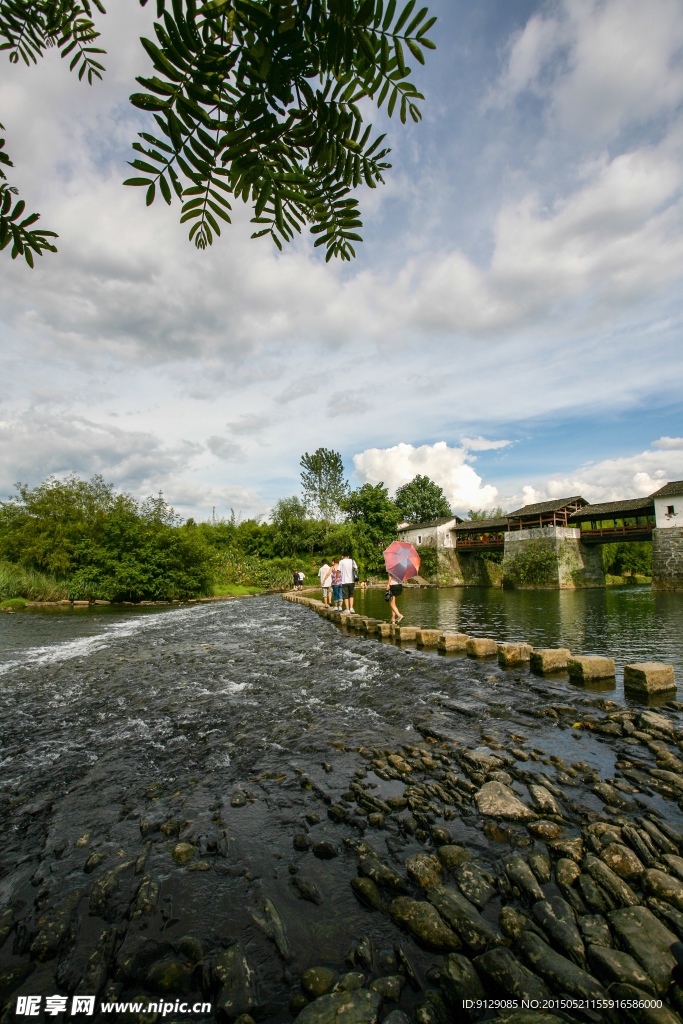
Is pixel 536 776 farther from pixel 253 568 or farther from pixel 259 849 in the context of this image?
pixel 253 568

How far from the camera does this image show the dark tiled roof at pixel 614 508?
35.4 m

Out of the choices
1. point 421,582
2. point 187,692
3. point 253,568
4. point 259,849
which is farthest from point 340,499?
point 259,849

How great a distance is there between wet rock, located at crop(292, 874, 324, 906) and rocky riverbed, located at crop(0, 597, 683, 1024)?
12 millimetres

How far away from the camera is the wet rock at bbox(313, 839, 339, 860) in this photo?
262cm

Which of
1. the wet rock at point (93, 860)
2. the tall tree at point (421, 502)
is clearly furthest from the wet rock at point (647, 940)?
the tall tree at point (421, 502)

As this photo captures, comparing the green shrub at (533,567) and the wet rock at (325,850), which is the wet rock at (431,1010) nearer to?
the wet rock at (325,850)

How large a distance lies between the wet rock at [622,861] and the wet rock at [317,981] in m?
1.66

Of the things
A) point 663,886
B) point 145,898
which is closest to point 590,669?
point 663,886

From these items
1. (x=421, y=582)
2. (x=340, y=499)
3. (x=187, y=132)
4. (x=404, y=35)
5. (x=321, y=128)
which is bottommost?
(x=421, y=582)

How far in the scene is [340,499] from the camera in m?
57.9

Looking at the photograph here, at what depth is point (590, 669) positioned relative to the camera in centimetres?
618

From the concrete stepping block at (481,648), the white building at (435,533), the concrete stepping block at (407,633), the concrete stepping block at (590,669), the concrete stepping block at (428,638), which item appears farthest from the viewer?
the white building at (435,533)

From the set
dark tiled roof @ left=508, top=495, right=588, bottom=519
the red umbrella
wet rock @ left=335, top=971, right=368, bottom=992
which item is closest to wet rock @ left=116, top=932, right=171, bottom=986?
wet rock @ left=335, top=971, right=368, bottom=992

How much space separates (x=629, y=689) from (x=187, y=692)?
6.22 metres
